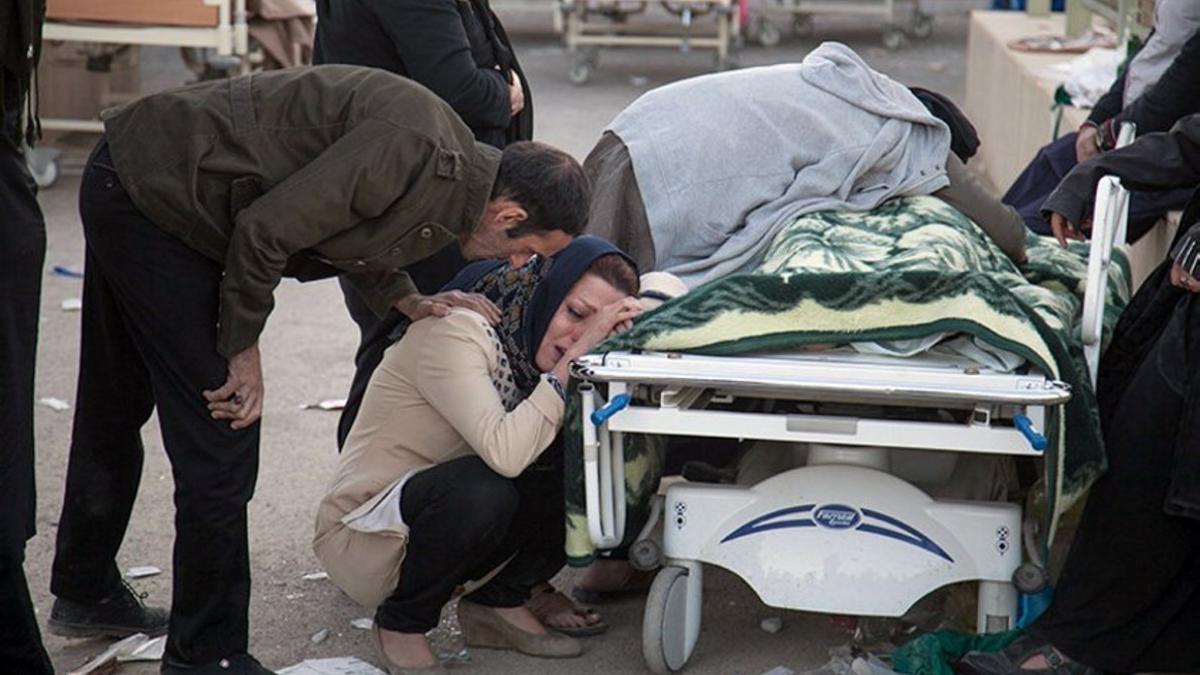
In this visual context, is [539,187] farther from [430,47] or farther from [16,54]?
[430,47]

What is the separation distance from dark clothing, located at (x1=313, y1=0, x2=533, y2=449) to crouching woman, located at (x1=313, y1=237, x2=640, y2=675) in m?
0.62

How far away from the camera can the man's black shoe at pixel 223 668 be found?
334 centimetres

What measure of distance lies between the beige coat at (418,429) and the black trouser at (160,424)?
23 cm

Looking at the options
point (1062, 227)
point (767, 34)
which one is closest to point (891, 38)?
point (767, 34)

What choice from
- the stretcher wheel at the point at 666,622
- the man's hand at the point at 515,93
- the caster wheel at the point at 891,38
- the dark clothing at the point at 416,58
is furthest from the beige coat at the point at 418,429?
the caster wheel at the point at 891,38

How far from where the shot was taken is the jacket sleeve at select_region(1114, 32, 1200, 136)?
485 cm

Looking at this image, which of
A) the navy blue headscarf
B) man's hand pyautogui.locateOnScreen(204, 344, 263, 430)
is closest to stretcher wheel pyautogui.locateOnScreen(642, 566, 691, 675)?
the navy blue headscarf

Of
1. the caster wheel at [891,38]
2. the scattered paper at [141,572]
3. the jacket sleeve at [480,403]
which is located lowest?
the caster wheel at [891,38]

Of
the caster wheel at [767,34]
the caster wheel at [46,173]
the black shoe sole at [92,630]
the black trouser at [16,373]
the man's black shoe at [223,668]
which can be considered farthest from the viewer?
the caster wheel at [767,34]

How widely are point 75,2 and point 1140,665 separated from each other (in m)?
6.22

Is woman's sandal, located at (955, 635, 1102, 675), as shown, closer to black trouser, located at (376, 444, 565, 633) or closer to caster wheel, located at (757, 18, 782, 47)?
black trouser, located at (376, 444, 565, 633)

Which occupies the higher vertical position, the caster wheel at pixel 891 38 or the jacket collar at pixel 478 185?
the jacket collar at pixel 478 185

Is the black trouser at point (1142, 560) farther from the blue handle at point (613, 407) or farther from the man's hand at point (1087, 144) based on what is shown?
the man's hand at point (1087, 144)

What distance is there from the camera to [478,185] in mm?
3178
